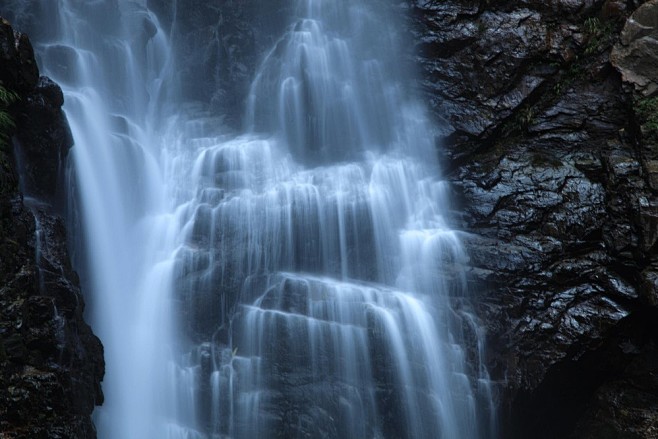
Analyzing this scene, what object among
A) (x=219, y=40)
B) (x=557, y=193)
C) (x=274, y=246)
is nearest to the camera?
(x=274, y=246)

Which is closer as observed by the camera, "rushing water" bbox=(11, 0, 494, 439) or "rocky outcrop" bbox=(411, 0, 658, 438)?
"rushing water" bbox=(11, 0, 494, 439)

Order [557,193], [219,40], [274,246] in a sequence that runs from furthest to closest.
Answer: [219,40] → [557,193] → [274,246]

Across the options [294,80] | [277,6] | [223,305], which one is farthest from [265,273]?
[277,6]

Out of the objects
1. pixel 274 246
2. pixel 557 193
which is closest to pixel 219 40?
pixel 274 246

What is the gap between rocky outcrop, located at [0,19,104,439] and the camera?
21.2 feet

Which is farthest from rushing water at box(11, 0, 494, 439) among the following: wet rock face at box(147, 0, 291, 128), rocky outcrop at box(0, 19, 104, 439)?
rocky outcrop at box(0, 19, 104, 439)

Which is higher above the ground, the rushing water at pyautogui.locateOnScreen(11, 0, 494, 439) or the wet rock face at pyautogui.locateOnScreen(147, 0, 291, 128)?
the wet rock face at pyautogui.locateOnScreen(147, 0, 291, 128)

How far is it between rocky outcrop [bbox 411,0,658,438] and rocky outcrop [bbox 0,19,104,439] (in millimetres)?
7612

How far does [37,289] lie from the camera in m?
7.43

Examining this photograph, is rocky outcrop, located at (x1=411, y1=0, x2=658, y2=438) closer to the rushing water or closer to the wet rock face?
the rushing water

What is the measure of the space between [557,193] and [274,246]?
6.47 meters

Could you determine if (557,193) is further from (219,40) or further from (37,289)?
(219,40)

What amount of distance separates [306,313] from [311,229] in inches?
89.1

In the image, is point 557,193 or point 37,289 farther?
point 557,193
